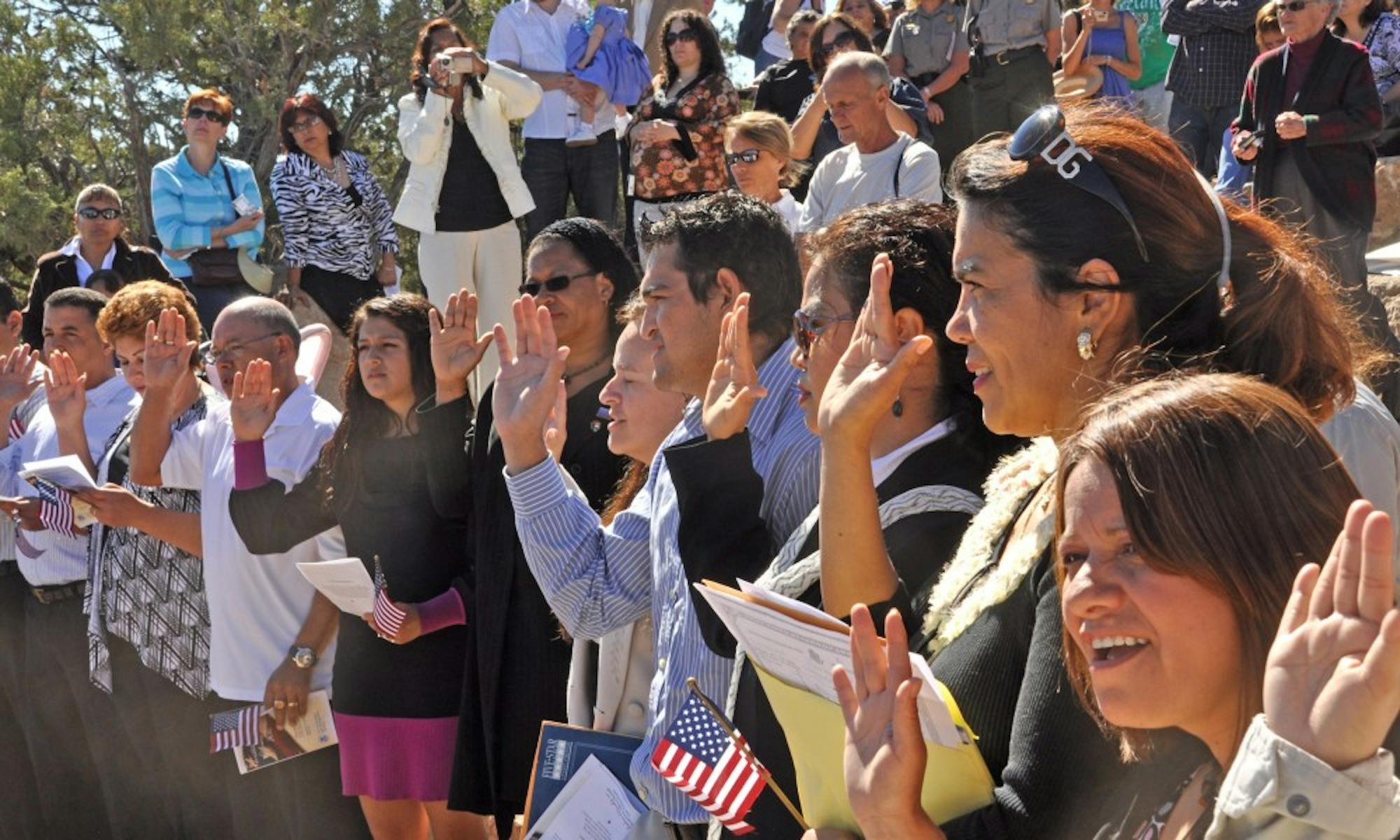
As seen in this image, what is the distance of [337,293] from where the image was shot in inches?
340

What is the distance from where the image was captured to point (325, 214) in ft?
28.1

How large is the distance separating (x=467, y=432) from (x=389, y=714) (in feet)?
2.69

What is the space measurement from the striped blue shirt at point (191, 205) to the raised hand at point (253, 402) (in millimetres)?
4280

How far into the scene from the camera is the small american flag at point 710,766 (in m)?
2.66

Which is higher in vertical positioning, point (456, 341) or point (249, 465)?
point (456, 341)

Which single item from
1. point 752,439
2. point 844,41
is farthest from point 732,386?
point 844,41

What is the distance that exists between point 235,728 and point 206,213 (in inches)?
185

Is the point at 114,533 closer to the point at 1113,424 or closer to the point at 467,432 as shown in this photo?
the point at 467,432

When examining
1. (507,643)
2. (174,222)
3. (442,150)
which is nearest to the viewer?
(507,643)

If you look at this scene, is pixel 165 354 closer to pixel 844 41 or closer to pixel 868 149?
pixel 868 149

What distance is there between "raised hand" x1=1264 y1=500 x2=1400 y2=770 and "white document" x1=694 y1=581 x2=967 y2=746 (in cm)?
54

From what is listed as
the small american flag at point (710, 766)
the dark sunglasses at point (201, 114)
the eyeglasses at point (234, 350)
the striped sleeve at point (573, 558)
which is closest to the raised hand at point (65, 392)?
the eyeglasses at point (234, 350)

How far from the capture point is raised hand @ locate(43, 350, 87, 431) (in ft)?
19.2

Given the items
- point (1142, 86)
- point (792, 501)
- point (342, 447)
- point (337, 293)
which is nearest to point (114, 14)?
point (337, 293)
